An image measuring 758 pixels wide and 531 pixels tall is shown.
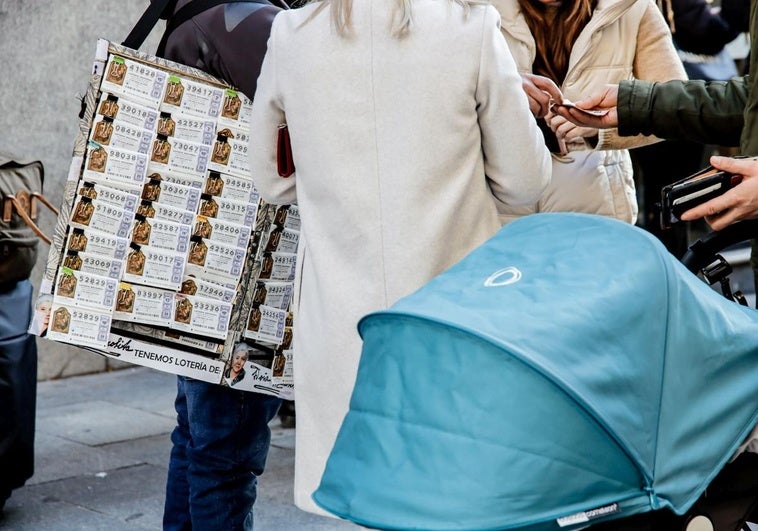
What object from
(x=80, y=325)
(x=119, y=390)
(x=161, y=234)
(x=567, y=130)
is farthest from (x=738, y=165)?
(x=119, y=390)

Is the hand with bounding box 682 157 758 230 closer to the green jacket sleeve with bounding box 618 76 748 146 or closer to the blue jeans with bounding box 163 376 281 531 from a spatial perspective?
the green jacket sleeve with bounding box 618 76 748 146

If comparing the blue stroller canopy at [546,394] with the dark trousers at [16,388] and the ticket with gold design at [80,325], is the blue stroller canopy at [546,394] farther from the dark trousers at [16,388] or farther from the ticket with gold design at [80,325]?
the dark trousers at [16,388]

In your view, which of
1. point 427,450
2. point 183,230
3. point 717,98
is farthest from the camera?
point 183,230

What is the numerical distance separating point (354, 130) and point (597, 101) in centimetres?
72

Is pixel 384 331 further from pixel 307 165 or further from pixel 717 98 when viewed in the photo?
pixel 717 98

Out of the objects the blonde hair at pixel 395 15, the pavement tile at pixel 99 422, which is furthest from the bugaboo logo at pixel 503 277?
the pavement tile at pixel 99 422

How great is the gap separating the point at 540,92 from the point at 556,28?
0.30 metres

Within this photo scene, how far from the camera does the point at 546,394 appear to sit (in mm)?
1975

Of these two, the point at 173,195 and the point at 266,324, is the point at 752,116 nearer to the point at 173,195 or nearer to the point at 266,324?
the point at 266,324

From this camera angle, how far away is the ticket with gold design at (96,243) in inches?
133

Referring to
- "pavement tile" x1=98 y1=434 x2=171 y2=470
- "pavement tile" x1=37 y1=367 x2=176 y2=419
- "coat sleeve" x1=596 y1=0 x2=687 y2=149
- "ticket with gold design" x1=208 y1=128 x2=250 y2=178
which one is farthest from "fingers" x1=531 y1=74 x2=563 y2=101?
"pavement tile" x1=37 y1=367 x2=176 y2=419

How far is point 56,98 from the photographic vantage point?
6602 millimetres

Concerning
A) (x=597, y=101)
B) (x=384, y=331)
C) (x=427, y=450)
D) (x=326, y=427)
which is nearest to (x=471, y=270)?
(x=384, y=331)

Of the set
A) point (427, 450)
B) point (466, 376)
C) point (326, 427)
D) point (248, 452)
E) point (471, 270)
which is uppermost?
→ point (471, 270)
